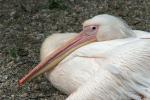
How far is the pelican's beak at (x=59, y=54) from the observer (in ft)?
15.2

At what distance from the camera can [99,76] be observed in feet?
13.7

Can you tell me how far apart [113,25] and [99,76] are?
633 millimetres

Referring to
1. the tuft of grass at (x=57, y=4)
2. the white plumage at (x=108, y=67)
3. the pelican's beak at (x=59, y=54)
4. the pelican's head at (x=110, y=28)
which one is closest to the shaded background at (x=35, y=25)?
the tuft of grass at (x=57, y=4)

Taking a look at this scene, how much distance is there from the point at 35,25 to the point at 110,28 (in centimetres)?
181

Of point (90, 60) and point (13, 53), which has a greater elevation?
point (90, 60)

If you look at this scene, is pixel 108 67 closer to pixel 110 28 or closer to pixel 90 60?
pixel 90 60

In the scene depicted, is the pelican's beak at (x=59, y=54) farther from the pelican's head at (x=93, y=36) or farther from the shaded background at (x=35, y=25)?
the shaded background at (x=35, y=25)

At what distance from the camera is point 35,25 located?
6.29 meters

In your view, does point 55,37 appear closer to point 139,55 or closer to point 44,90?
point 44,90

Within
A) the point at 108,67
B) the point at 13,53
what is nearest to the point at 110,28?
the point at 108,67

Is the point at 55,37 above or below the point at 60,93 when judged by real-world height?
above

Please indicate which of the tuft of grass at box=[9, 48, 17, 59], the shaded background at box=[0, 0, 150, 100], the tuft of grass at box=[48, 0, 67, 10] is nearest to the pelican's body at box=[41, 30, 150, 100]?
the shaded background at box=[0, 0, 150, 100]

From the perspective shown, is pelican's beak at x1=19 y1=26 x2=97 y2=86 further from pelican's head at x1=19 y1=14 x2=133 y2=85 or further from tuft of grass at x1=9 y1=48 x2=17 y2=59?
tuft of grass at x1=9 y1=48 x2=17 y2=59

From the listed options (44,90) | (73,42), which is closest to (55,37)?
(73,42)
